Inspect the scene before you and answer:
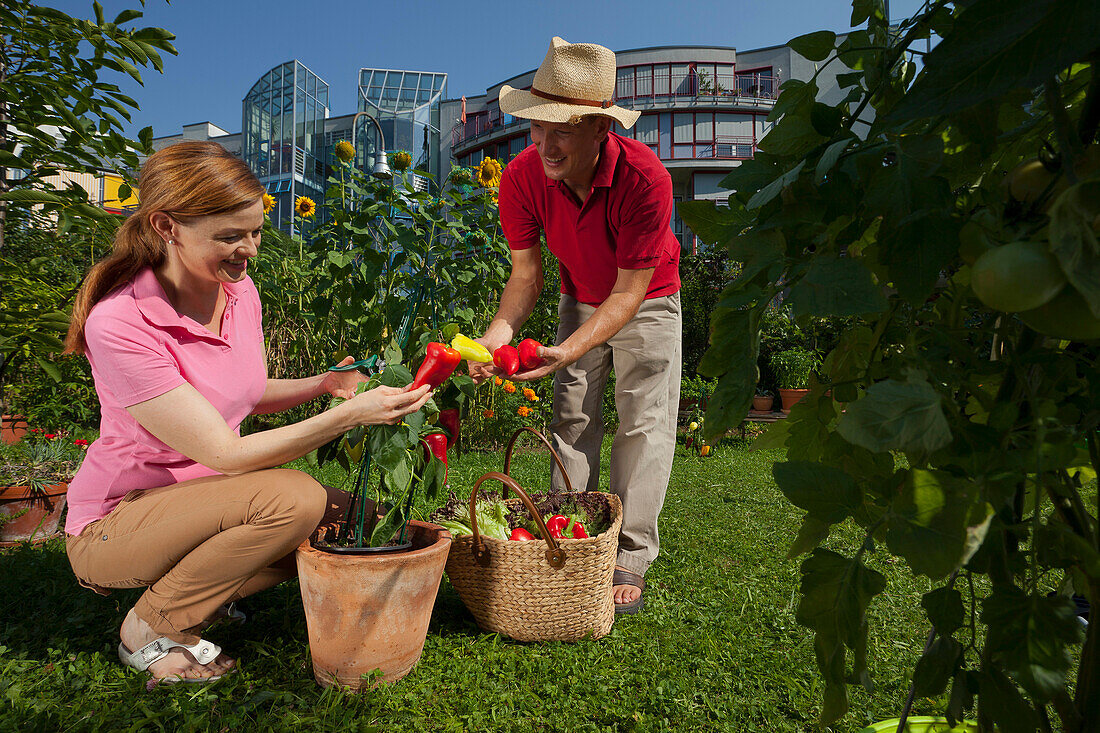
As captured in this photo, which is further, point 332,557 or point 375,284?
point 375,284

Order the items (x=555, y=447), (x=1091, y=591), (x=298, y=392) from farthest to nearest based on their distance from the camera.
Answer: (x=555, y=447) → (x=298, y=392) → (x=1091, y=591)

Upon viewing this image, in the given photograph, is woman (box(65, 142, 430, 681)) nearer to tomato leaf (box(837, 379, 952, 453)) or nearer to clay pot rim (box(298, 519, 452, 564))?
clay pot rim (box(298, 519, 452, 564))

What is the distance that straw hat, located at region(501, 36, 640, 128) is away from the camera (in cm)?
201

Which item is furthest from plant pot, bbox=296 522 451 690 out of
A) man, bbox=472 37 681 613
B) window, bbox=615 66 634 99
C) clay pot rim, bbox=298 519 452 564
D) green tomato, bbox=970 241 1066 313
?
window, bbox=615 66 634 99

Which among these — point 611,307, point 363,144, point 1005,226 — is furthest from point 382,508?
point 363,144

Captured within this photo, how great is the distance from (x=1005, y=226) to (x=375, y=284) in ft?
9.81

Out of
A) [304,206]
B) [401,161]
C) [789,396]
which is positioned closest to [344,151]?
[401,161]

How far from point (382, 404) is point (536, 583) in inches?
27.8

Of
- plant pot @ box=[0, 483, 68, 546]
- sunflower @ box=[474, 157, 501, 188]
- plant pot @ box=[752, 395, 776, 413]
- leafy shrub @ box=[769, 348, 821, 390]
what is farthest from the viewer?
plant pot @ box=[752, 395, 776, 413]

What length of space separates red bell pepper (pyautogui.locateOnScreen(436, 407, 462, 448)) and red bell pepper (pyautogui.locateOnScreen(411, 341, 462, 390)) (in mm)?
291

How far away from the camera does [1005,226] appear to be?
0.41m

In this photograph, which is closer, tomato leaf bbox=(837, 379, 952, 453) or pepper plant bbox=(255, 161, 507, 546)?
tomato leaf bbox=(837, 379, 952, 453)

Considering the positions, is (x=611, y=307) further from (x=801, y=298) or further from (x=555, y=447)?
(x=801, y=298)

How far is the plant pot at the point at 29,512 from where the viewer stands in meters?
2.72
